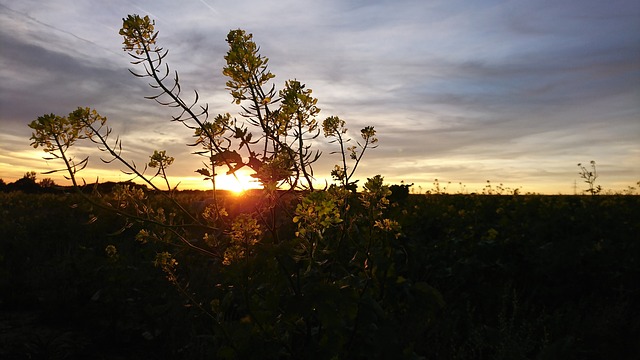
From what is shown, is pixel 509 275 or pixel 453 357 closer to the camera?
pixel 453 357

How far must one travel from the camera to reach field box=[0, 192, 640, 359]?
A: 2.86 metres

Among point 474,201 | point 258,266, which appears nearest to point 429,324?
point 258,266

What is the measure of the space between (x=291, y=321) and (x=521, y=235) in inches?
241

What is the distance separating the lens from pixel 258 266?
2596 millimetres

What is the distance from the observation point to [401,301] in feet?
16.9

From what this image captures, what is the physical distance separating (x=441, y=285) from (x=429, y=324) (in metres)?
2.02

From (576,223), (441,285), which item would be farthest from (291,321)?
(576,223)

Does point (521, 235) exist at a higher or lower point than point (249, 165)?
lower

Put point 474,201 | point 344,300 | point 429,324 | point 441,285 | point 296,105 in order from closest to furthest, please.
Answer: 1. point 344,300
2. point 296,105
3. point 429,324
4. point 441,285
5. point 474,201

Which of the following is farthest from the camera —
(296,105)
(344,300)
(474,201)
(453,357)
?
(474,201)

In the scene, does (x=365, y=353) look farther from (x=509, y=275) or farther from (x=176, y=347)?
(x=509, y=275)

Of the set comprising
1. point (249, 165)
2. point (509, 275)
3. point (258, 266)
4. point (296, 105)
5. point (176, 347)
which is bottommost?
point (176, 347)

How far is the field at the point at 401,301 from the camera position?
286 centimetres

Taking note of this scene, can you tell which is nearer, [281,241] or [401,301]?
[281,241]
